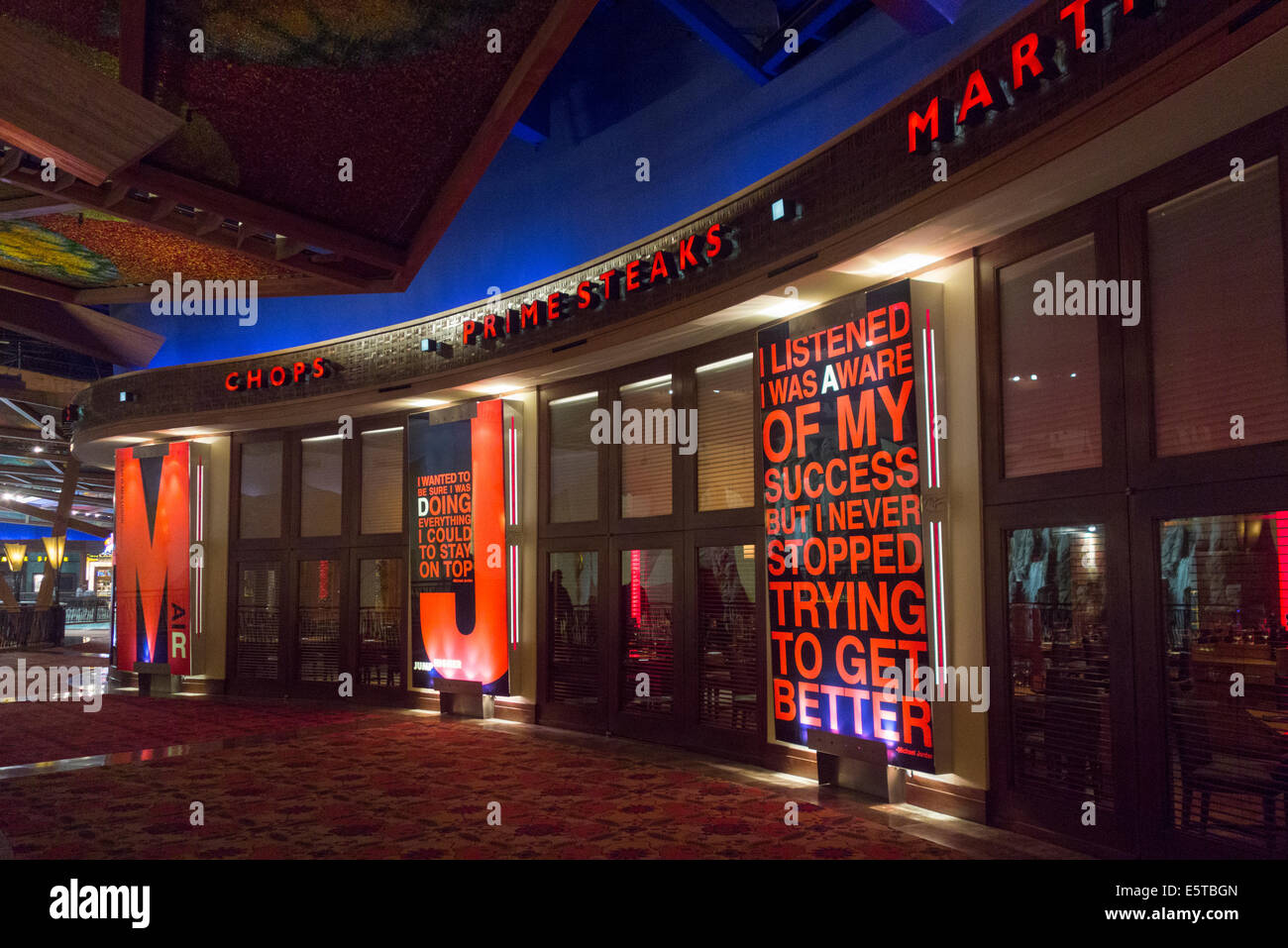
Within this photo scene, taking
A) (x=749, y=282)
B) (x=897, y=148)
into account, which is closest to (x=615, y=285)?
(x=749, y=282)

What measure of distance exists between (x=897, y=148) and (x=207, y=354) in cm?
1080

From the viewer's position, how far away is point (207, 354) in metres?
13.0

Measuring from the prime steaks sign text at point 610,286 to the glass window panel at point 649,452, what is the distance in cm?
93

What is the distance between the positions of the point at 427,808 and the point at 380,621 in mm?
5388

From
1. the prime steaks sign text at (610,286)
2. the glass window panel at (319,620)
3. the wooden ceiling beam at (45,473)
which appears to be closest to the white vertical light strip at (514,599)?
the prime steaks sign text at (610,286)

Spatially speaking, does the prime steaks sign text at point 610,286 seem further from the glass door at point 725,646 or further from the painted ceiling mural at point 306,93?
the glass door at point 725,646

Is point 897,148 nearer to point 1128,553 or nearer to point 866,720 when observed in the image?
point 1128,553

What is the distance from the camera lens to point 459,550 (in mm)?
9789

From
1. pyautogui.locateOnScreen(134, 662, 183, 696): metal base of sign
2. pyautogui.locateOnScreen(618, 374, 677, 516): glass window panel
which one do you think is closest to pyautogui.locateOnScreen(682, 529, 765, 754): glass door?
pyautogui.locateOnScreen(618, 374, 677, 516): glass window panel

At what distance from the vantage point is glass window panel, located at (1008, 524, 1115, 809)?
15.8 feet

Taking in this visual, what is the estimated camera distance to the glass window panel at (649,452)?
8.25 m

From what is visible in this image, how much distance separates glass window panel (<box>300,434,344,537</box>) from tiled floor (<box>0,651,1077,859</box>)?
306 centimetres
